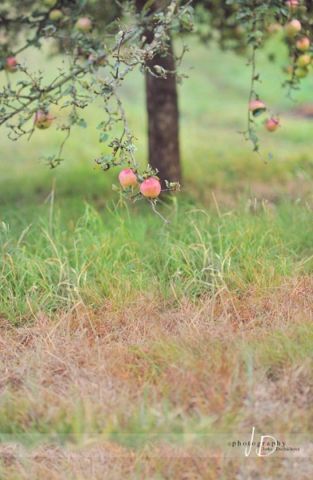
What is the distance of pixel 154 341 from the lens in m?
2.83

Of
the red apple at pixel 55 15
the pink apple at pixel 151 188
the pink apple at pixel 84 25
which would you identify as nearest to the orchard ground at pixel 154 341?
the pink apple at pixel 151 188

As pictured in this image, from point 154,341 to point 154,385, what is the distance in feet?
0.92

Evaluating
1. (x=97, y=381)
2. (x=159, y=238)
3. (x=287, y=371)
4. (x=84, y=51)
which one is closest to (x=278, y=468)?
(x=287, y=371)

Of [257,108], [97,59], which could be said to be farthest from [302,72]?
[97,59]

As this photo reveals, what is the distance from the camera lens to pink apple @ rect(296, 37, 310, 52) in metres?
3.96

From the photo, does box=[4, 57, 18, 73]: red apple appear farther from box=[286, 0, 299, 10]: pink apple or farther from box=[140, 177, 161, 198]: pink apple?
box=[140, 177, 161, 198]: pink apple

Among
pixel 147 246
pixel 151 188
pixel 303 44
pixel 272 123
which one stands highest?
pixel 303 44

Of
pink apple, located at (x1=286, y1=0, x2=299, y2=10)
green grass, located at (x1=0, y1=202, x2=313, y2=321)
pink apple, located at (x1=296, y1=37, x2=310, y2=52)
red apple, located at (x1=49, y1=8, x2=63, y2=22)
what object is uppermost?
pink apple, located at (x1=286, y1=0, x2=299, y2=10)

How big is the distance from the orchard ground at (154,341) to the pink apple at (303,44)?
75cm

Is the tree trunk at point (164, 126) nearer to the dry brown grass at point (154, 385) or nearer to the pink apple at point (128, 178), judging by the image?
the pink apple at point (128, 178)

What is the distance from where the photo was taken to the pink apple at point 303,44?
13.0ft

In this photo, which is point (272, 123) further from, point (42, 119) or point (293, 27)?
point (42, 119)

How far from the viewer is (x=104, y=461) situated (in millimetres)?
2346

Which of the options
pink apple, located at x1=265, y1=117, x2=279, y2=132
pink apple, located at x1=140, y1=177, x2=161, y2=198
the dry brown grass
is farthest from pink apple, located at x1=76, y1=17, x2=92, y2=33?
the dry brown grass
